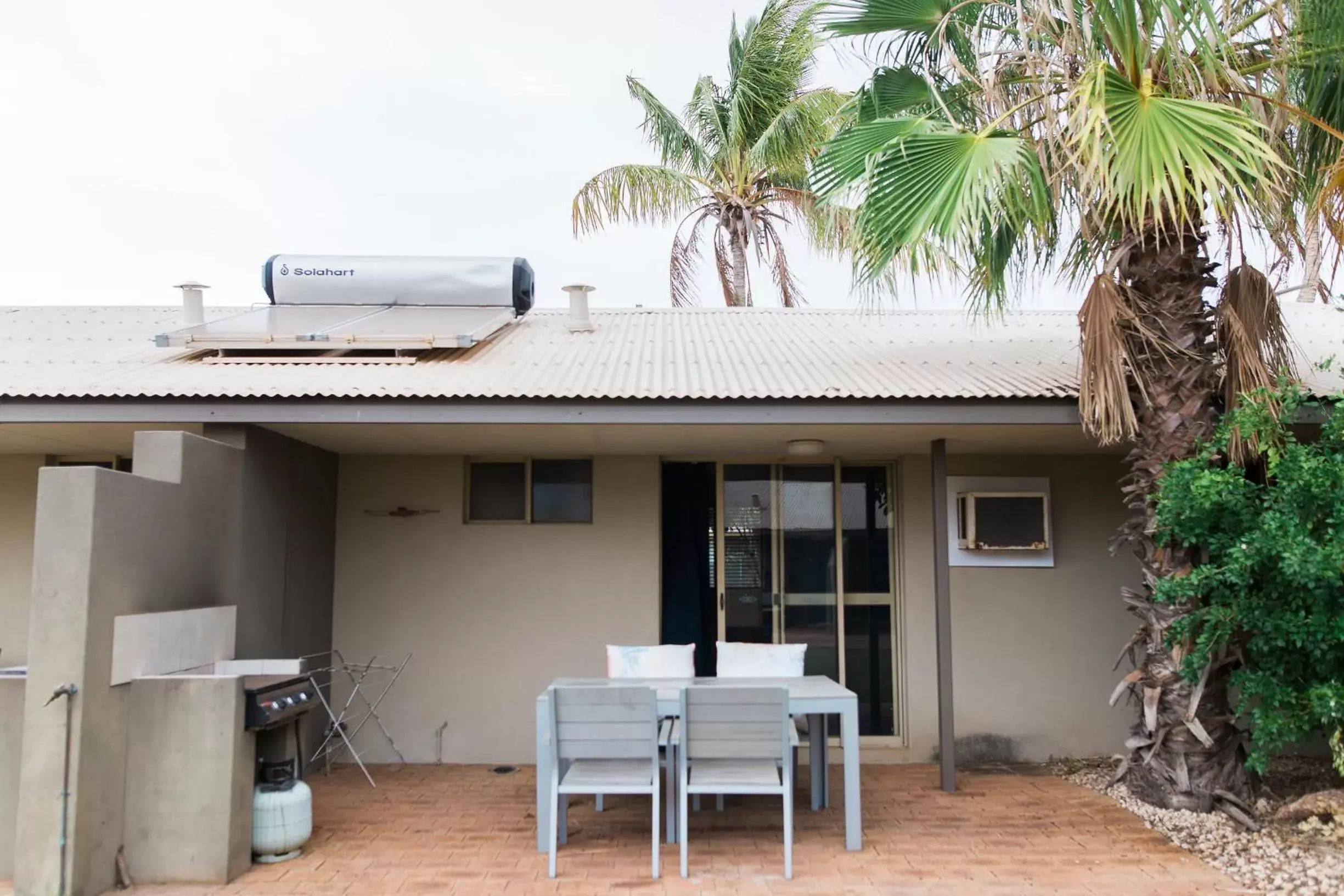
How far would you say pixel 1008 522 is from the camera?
25.6 ft

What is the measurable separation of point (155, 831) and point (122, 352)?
4.13 m

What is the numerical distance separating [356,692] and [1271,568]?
5967mm

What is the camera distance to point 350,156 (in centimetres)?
1997

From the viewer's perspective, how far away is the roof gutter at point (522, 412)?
→ 5965 millimetres

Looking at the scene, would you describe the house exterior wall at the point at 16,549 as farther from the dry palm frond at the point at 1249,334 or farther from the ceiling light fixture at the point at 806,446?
the dry palm frond at the point at 1249,334

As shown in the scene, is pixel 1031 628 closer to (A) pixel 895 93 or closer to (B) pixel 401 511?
(A) pixel 895 93

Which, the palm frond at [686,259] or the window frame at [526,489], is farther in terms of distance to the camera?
the palm frond at [686,259]

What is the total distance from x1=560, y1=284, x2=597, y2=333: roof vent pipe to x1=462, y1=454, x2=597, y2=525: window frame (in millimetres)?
1413

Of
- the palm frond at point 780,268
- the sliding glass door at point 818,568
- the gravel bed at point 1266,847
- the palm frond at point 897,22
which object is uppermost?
the palm frond at point 780,268

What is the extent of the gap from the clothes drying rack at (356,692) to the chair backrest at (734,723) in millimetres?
3390

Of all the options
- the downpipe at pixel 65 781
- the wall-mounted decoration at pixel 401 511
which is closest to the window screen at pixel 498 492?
the wall-mounted decoration at pixel 401 511

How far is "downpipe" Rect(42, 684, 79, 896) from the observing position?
447cm

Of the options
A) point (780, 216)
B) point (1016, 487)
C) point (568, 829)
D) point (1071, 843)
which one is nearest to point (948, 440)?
point (1016, 487)

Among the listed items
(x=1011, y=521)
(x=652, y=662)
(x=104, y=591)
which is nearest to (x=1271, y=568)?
(x=1011, y=521)
